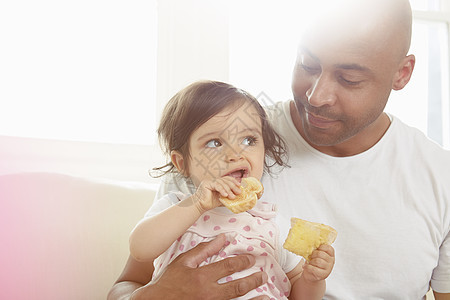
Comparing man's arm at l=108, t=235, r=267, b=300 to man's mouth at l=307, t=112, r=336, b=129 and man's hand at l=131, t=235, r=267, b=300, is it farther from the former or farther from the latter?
man's mouth at l=307, t=112, r=336, b=129

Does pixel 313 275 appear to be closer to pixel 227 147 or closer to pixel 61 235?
pixel 227 147

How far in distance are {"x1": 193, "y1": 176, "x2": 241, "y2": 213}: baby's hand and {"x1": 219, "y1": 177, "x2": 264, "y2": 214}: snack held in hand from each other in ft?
0.04

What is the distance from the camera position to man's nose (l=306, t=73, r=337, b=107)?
139cm

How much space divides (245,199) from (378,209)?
23.5 inches

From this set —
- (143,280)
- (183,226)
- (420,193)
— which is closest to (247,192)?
(183,226)

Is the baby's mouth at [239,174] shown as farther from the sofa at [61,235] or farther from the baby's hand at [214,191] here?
the sofa at [61,235]

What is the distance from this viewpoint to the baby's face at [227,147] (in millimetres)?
1216

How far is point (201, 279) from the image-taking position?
1196 mm

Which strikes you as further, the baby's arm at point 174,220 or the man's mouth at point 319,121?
the man's mouth at point 319,121

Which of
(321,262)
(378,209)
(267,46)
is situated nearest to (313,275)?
(321,262)

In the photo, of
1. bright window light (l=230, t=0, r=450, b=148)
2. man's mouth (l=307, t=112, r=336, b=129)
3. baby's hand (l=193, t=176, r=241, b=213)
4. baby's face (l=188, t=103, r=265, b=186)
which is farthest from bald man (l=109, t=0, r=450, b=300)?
bright window light (l=230, t=0, r=450, b=148)

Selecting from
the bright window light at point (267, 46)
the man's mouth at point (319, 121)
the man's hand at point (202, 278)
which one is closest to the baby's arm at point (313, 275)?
the man's hand at point (202, 278)

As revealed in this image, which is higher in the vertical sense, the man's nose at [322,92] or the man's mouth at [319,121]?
the man's nose at [322,92]

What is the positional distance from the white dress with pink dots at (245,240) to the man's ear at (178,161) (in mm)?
70
